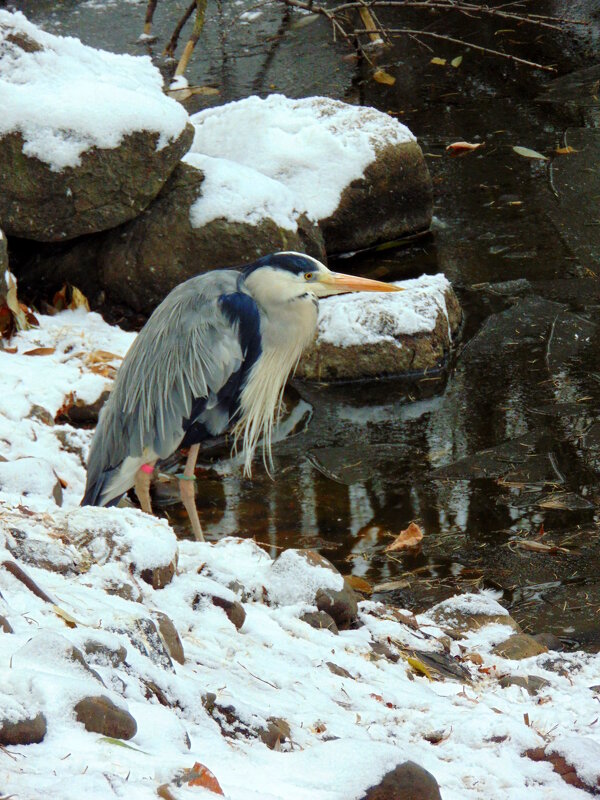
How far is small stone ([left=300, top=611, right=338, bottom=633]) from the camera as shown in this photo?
336cm

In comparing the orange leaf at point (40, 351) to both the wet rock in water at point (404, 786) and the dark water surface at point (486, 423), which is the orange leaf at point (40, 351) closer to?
the dark water surface at point (486, 423)


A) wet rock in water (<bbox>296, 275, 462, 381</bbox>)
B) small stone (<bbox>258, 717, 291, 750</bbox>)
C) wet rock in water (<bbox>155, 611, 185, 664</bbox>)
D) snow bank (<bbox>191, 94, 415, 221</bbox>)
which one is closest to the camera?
small stone (<bbox>258, 717, 291, 750</bbox>)

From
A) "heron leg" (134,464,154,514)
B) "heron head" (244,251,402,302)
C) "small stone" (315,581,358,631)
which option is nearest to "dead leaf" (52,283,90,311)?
"heron leg" (134,464,154,514)

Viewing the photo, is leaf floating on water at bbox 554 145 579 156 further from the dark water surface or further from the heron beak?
the heron beak

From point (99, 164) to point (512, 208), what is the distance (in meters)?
3.19

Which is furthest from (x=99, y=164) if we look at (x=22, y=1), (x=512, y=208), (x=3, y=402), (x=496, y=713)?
(x=22, y=1)

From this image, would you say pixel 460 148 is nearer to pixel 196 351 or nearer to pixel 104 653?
pixel 196 351

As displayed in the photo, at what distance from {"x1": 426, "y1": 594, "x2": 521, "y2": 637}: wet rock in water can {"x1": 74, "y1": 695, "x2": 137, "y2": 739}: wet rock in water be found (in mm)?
1854

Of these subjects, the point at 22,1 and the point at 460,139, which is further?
the point at 22,1

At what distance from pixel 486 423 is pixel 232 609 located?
2.57 metres

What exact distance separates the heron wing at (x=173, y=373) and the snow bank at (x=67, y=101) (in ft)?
6.68

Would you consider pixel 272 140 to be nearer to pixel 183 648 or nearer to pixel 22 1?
pixel 183 648

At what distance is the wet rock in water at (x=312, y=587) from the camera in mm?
3461

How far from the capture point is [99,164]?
5992 millimetres
